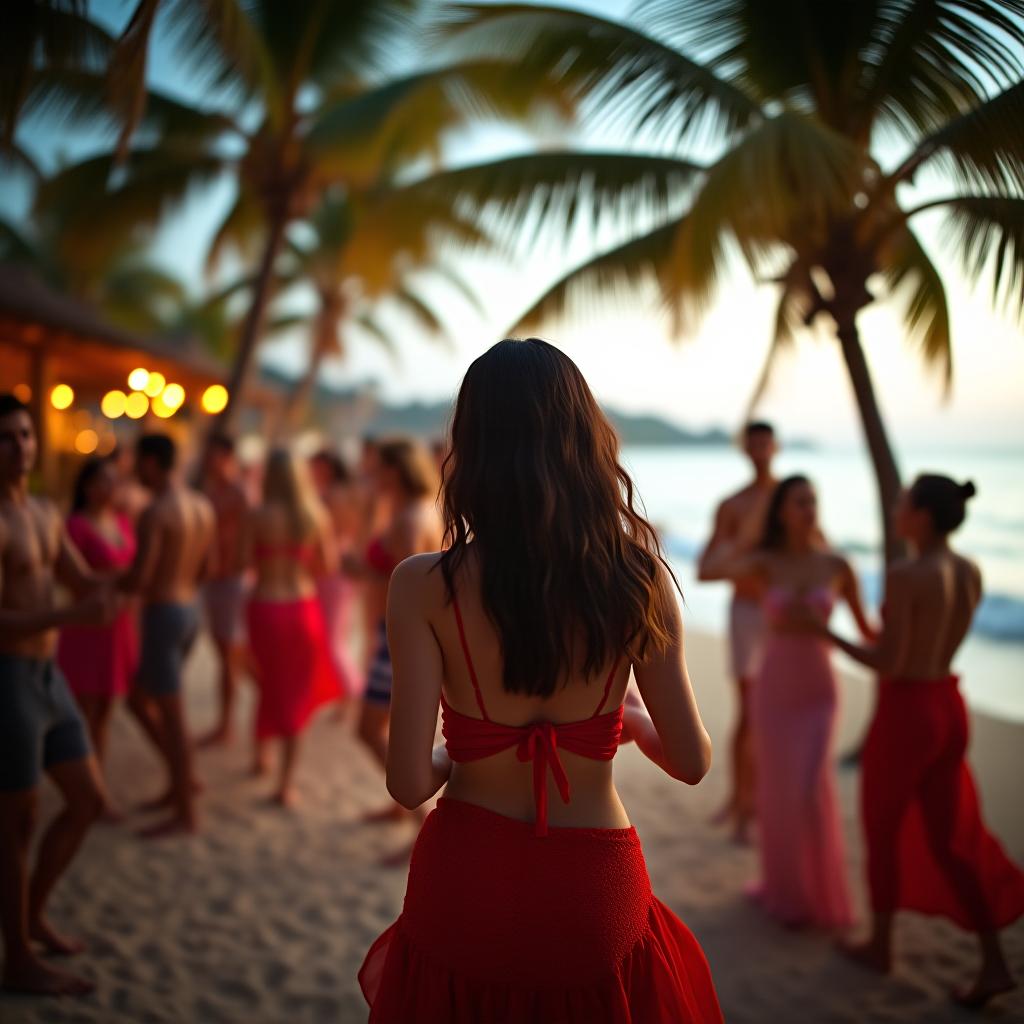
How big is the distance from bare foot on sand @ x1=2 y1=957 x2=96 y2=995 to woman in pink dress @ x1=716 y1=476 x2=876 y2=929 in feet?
9.89

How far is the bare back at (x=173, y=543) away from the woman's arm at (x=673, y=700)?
11.7 ft

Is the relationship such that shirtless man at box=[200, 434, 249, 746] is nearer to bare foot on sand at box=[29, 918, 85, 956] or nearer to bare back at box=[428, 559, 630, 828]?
bare foot on sand at box=[29, 918, 85, 956]

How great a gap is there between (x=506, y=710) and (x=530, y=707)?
0.17 feet

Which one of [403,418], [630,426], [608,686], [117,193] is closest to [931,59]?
[608,686]

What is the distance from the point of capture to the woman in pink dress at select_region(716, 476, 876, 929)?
386 cm

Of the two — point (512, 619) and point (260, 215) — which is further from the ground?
point (260, 215)

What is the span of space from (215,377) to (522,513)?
13923mm

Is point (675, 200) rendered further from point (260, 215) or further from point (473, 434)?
point (260, 215)

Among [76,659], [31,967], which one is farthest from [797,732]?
[76,659]

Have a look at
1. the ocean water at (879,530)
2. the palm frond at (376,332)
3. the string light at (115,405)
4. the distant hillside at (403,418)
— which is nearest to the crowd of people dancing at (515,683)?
the ocean water at (879,530)

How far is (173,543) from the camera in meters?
4.69

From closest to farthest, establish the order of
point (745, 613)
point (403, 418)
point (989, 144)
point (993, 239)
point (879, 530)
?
point (989, 144)
point (993, 239)
point (745, 613)
point (879, 530)
point (403, 418)

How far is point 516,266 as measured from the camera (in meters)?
5.76

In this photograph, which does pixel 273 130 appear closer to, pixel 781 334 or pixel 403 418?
pixel 781 334
